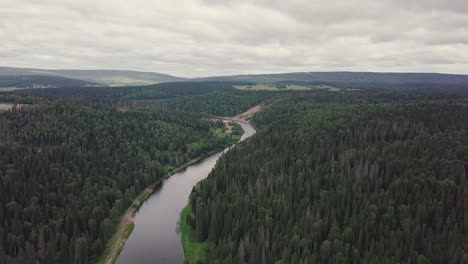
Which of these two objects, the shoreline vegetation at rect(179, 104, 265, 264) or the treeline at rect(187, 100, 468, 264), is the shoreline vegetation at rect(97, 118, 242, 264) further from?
the treeline at rect(187, 100, 468, 264)

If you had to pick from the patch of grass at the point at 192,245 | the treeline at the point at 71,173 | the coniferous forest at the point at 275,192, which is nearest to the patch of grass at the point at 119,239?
the treeline at the point at 71,173

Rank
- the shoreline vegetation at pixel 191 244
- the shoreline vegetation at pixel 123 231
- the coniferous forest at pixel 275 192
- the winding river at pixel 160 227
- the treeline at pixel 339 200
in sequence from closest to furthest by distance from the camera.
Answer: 1. the treeline at pixel 339 200
2. the coniferous forest at pixel 275 192
3. the shoreline vegetation at pixel 191 244
4. the shoreline vegetation at pixel 123 231
5. the winding river at pixel 160 227

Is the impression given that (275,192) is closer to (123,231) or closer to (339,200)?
(339,200)

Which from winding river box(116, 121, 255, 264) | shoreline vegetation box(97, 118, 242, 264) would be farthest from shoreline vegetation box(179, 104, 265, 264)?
shoreline vegetation box(97, 118, 242, 264)

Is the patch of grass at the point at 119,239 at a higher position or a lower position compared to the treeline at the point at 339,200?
lower

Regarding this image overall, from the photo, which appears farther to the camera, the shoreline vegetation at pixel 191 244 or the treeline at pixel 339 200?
the shoreline vegetation at pixel 191 244

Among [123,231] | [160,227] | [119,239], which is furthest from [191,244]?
[123,231]

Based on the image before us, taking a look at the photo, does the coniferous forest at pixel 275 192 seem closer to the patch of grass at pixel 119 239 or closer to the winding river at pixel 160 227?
the patch of grass at pixel 119 239
